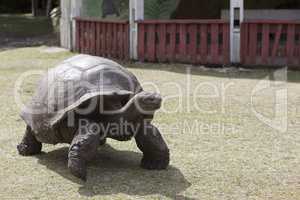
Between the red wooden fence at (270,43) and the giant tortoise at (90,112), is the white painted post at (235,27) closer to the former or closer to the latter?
the red wooden fence at (270,43)

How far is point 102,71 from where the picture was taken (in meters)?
5.35

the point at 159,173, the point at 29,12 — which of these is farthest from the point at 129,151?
the point at 29,12

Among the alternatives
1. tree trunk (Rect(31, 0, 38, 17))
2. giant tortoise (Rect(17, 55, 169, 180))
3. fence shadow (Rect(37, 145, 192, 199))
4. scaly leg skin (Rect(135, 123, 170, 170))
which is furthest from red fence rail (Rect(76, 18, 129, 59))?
tree trunk (Rect(31, 0, 38, 17))

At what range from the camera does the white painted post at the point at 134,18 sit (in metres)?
13.6

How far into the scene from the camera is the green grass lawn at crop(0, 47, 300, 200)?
4.91 m

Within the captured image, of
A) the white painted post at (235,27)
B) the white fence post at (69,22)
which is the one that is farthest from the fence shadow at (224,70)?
the white fence post at (69,22)

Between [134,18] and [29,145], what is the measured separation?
8099mm

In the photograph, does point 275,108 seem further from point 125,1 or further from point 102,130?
point 125,1

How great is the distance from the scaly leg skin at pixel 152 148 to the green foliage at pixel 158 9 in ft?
28.5

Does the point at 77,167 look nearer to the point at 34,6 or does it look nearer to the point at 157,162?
the point at 157,162

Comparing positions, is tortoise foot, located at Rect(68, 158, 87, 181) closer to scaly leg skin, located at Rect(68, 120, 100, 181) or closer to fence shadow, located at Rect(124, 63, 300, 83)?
scaly leg skin, located at Rect(68, 120, 100, 181)

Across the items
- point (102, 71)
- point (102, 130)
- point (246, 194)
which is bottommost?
point (246, 194)

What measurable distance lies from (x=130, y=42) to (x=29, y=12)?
972 inches
